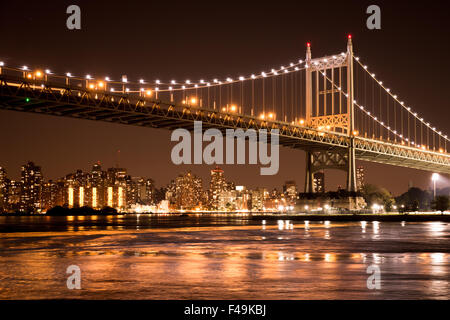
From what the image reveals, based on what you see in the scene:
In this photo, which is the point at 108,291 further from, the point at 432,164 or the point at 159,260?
the point at 432,164

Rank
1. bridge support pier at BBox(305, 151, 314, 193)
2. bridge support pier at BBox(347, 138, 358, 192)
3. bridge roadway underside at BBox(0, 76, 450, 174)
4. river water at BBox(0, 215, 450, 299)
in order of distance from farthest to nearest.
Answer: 1. bridge support pier at BBox(305, 151, 314, 193)
2. bridge support pier at BBox(347, 138, 358, 192)
3. bridge roadway underside at BBox(0, 76, 450, 174)
4. river water at BBox(0, 215, 450, 299)

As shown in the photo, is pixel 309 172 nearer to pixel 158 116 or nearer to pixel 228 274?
pixel 158 116

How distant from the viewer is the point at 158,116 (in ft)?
193

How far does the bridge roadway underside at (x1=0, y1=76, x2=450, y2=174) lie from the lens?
4994 centimetres

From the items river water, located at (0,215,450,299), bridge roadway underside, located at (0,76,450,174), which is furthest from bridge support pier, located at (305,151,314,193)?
river water, located at (0,215,450,299)

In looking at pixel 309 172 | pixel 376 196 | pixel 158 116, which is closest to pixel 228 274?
pixel 158 116

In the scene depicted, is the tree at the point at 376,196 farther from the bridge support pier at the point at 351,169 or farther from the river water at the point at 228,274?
the river water at the point at 228,274

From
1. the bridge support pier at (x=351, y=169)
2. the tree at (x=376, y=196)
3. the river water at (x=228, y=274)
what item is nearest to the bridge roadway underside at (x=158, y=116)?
the bridge support pier at (x=351, y=169)

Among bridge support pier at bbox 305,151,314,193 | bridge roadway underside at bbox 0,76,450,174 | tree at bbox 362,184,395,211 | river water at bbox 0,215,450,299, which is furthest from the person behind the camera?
tree at bbox 362,184,395,211

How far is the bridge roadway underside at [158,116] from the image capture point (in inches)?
1966

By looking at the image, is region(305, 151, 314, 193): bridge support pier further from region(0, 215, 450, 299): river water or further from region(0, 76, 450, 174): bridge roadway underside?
region(0, 215, 450, 299): river water

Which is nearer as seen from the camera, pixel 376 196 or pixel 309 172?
pixel 309 172
